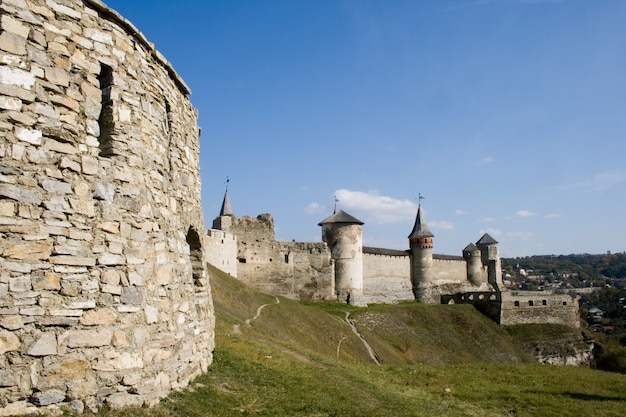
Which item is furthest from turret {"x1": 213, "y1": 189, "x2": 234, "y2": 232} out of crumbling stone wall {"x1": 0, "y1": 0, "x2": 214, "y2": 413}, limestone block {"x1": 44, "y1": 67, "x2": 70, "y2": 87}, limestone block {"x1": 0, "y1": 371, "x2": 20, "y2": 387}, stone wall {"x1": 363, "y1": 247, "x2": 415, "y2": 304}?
limestone block {"x1": 0, "y1": 371, "x2": 20, "y2": 387}

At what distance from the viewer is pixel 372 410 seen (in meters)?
10.6

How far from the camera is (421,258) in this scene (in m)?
63.6

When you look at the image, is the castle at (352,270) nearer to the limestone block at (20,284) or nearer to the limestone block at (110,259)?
the limestone block at (110,259)

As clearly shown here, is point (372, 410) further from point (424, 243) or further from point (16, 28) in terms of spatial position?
point (424, 243)

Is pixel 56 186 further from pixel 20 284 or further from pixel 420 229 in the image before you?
pixel 420 229

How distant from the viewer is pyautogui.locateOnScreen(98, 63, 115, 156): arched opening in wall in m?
6.79

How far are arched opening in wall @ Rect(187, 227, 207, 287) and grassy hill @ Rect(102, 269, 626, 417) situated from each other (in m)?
1.68

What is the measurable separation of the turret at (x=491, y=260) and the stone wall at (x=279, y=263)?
31728 mm

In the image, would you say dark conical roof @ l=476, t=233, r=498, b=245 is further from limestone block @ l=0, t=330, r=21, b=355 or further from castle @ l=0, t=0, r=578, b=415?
limestone block @ l=0, t=330, r=21, b=355

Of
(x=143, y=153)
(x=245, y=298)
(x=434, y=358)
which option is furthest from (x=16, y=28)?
(x=434, y=358)

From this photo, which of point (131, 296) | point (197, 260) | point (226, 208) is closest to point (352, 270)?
point (226, 208)

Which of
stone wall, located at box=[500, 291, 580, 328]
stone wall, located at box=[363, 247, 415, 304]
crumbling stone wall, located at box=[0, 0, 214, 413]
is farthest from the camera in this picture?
stone wall, located at box=[363, 247, 415, 304]

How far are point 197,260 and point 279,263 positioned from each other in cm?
3913

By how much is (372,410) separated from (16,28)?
356 inches
